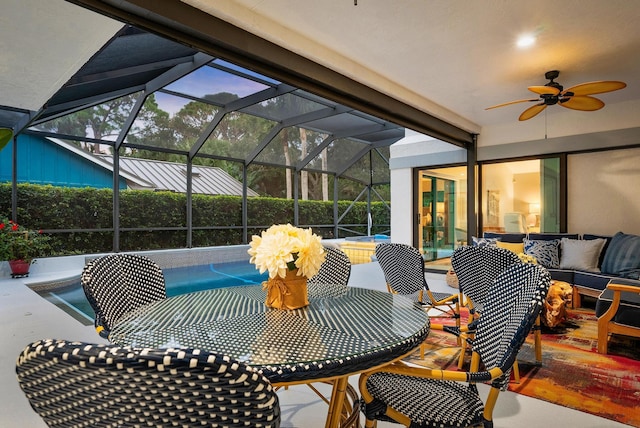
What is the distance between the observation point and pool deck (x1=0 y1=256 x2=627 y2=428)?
6.86 ft

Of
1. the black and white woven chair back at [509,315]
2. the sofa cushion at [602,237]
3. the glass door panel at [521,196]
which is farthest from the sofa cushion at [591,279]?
the black and white woven chair back at [509,315]

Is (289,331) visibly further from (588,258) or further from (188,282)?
(188,282)

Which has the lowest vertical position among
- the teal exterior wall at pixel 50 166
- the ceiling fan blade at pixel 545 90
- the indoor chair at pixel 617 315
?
the indoor chair at pixel 617 315

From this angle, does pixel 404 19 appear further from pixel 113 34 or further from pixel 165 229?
pixel 165 229

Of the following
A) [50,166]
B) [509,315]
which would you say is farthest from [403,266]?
[50,166]

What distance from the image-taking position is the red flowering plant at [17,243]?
20.5ft

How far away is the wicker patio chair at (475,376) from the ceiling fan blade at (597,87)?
305 cm

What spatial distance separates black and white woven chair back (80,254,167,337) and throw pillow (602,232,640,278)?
17.6 feet

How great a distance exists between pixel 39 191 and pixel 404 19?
7.85m

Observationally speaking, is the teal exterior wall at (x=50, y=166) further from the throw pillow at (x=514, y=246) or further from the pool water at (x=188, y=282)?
the throw pillow at (x=514, y=246)

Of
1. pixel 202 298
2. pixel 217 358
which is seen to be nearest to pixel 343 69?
pixel 202 298

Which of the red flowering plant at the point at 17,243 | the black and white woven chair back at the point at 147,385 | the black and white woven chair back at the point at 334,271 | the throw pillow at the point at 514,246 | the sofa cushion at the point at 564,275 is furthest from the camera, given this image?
the red flowering plant at the point at 17,243

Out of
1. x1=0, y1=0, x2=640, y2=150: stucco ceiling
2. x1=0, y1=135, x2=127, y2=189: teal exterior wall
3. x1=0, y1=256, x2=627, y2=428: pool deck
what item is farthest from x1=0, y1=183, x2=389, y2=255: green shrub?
x1=0, y1=0, x2=640, y2=150: stucco ceiling

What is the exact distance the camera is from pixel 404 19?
10.5 ft
